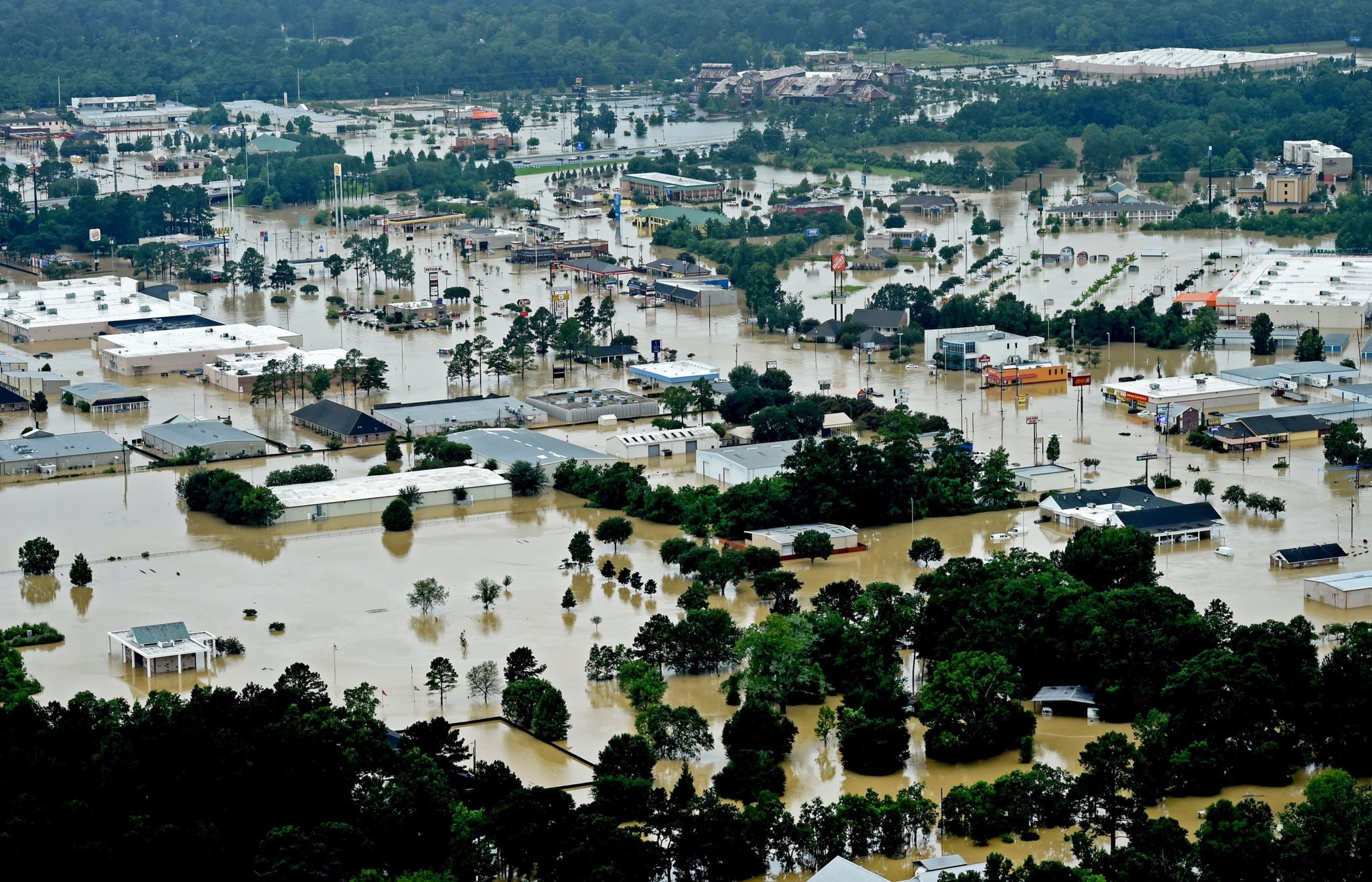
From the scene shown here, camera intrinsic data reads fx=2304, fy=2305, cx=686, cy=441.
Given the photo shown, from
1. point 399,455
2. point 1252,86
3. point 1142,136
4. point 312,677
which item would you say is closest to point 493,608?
point 312,677

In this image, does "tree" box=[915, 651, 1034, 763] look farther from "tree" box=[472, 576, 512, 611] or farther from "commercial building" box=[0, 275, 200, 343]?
"commercial building" box=[0, 275, 200, 343]

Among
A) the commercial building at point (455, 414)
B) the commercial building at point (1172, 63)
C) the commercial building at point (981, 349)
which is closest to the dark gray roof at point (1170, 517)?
the commercial building at point (981, 349)

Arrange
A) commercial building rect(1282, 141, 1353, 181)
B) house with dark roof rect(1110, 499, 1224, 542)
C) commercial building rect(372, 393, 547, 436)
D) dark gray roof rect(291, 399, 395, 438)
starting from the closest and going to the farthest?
house with dark roof rect(1110, 499, 1224, 542), dark gray roof rect(291, 399, 395, 438), commercial building rect(372, 393, 547, 436), commercial building rect(1282, 141, 1353, 181)

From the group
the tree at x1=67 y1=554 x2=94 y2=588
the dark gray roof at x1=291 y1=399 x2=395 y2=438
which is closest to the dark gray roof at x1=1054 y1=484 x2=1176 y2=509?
the dark gray roof at x1=291 y1=399 x2=395 y2=438

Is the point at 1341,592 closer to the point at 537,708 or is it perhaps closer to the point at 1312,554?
the point at 1312,554

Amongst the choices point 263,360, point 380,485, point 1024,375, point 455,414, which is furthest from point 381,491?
point 1024,375

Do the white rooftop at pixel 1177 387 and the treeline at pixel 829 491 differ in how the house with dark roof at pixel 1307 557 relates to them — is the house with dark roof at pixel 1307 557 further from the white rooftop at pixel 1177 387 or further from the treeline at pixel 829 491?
the white rooftop at pixel 1177 387
